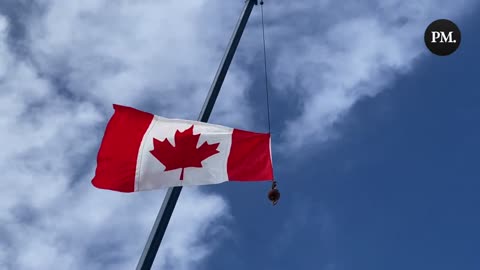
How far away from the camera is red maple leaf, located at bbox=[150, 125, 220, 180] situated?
51.1 ft

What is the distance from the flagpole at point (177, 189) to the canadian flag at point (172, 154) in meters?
0.35

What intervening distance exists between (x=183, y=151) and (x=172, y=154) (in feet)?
1.14

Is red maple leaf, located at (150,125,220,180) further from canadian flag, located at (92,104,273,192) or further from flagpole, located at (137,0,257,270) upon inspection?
flagpole, located at (137,0,257,270)

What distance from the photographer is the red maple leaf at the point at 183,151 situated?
614 inches

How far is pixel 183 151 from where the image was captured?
1603 cm

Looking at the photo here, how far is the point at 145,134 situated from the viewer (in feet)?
53.7

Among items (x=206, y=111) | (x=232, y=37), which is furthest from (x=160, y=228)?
(x=232, y=37)

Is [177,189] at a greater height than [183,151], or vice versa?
[183,151]

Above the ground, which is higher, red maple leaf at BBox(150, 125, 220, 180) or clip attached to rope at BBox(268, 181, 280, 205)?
red maple leaf at BBox(150, 125, 220, 180)

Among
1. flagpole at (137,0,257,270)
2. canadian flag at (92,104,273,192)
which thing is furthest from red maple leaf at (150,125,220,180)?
flagpole at (137,0,257,270)

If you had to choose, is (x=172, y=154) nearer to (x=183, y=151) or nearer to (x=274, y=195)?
(x=183, y=151)

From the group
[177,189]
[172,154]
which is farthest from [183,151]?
[177,189]

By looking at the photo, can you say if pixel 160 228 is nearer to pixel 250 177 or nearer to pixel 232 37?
pixel 250 177

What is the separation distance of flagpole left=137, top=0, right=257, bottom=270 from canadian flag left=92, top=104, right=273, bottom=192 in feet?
1.15
